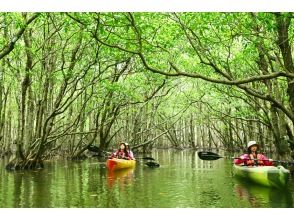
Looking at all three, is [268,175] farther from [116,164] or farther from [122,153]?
[122,153]

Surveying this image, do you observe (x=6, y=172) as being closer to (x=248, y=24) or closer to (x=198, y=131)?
(x=248, y=24)

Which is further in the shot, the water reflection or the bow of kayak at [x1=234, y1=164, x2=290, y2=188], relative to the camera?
the water reflection

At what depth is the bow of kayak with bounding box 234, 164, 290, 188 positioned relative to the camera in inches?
464

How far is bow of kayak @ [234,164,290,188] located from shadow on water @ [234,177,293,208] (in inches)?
6.1

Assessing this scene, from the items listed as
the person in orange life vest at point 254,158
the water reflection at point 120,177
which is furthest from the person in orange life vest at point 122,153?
the person in orange life vest at point 254,158

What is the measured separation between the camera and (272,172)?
1213cm

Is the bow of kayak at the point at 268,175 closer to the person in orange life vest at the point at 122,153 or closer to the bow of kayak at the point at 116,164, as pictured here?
the bow of kayak at the point at 116,164

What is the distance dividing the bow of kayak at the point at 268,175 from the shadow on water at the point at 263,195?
0.16 meters

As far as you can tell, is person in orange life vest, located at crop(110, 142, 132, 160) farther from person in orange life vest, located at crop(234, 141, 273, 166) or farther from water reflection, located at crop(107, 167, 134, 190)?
person in orange life vest, located at crop(234, 141, 273, 166)

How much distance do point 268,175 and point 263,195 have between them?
122cm

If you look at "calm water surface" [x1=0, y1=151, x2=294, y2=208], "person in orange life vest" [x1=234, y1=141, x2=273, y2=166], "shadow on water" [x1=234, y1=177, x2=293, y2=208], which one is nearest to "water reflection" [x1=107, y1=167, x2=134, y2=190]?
"calm water surface" [x1=0, y1=151, x2=294, y2=208]

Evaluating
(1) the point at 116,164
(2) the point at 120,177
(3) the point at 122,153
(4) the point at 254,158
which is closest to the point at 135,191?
(2) the point at 120,177

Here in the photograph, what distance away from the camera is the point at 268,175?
1224cm
